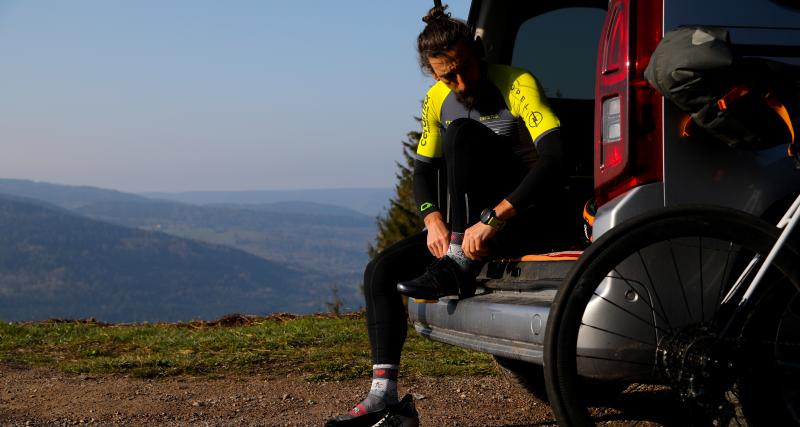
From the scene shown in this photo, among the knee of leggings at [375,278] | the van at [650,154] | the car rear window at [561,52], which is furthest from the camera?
the car rear window at [561,52]

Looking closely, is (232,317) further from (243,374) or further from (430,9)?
(430,9)

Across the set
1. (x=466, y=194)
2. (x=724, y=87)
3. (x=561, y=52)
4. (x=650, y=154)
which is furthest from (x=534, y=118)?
(x=561, y=52)

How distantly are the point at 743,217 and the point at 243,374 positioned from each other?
13.2ft

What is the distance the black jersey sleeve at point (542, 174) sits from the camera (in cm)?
381

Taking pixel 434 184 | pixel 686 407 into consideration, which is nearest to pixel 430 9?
pixel 434 184

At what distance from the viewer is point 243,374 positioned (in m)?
6.23

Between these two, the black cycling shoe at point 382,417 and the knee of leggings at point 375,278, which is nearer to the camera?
the black cycling shoe at point 382,417

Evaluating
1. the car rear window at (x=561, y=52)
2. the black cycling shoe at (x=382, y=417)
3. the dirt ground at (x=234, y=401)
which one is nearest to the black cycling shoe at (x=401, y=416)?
the black cycling shoe at (x=382, y=417)

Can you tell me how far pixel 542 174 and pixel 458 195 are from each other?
354 millimetres

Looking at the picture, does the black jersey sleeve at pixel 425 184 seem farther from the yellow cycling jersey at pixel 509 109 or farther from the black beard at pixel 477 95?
the black beard at pixel 477 95

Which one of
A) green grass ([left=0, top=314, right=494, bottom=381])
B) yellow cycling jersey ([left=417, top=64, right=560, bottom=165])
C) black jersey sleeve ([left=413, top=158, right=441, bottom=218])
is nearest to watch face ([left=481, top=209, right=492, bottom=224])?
yellow cycling jersey ([left=417, top=64, right=560, bottom=165])

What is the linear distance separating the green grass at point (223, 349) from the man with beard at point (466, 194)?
1.94 metres

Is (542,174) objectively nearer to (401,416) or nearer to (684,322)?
(684,322)

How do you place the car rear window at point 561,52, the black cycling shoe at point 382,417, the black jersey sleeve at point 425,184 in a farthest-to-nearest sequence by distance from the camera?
the car rear window at point 561,52, the black jersey sleeve at point 425,184, the black cycling shoe at point 382,417
